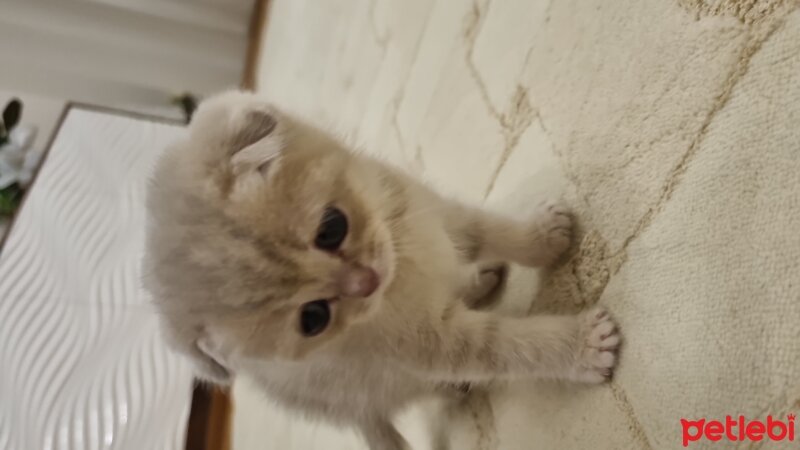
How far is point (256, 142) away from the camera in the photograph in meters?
0.76

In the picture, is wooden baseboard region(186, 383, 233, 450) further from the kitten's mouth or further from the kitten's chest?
the kitten's mouth

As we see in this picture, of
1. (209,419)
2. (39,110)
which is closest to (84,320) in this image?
(209,419)

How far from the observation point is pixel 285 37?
2445 mm

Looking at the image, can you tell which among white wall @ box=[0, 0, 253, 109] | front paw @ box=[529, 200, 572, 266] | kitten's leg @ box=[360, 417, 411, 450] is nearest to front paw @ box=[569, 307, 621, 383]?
front paw @ box=[529, 200, 572, 266]

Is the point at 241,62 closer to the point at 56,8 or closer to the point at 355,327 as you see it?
the point at 56,8

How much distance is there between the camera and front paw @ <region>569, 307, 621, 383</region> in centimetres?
73

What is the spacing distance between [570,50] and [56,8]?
2.41 meters

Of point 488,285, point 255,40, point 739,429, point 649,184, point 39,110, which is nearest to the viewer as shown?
point 739,429

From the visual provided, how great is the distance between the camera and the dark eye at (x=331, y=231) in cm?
76

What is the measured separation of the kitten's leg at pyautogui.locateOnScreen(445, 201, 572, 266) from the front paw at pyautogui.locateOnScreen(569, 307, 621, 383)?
12 centimetres

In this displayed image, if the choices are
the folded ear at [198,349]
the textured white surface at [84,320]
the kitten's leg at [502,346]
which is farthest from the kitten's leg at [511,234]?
the textured white surface at [84,320]

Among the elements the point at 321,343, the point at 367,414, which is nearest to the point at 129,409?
the point at 367,414

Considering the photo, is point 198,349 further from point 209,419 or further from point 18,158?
point 18,158

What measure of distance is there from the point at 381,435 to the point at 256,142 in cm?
54
